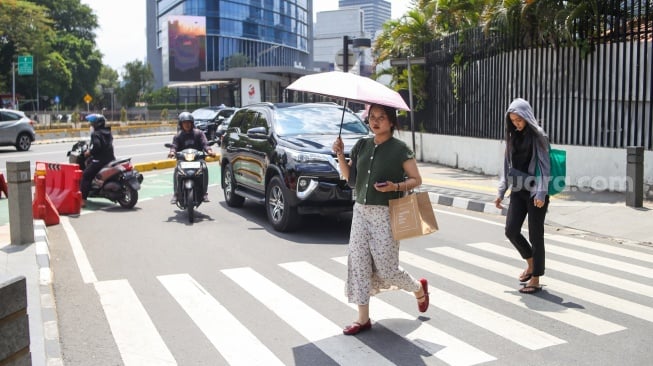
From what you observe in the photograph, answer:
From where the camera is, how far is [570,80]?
1323cm

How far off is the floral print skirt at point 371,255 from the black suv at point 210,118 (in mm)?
22816

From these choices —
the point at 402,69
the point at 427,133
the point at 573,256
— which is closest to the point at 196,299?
the point at 573,256

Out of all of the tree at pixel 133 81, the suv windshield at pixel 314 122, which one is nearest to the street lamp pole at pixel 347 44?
the suv windshield at pixel 314 122

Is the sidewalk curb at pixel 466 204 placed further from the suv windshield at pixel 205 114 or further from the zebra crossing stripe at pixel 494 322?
the suv windshield at pixel 205 114

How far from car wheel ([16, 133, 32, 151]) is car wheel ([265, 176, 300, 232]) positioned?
18.3 metres

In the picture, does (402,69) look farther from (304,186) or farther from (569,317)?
(569,317)

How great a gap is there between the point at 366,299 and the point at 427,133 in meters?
14.4

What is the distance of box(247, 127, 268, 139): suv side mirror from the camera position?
31.7 ft

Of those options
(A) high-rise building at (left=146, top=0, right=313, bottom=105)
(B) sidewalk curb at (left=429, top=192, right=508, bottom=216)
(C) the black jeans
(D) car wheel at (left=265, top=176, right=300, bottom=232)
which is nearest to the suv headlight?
(D) car wheel at (left=265, top=176, right=300, bottom=232)

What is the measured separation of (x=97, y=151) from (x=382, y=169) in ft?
25.3

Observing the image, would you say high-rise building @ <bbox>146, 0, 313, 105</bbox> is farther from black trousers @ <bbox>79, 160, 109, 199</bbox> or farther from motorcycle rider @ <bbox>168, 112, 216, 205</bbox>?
motorcycle rider @ <bbox>168, 112, 216, 205</bbox>

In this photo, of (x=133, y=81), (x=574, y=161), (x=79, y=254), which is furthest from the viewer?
(x=133, y=81)

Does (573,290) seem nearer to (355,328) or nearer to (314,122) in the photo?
(355,328)

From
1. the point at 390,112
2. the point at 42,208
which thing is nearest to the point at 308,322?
the point at 390,112
